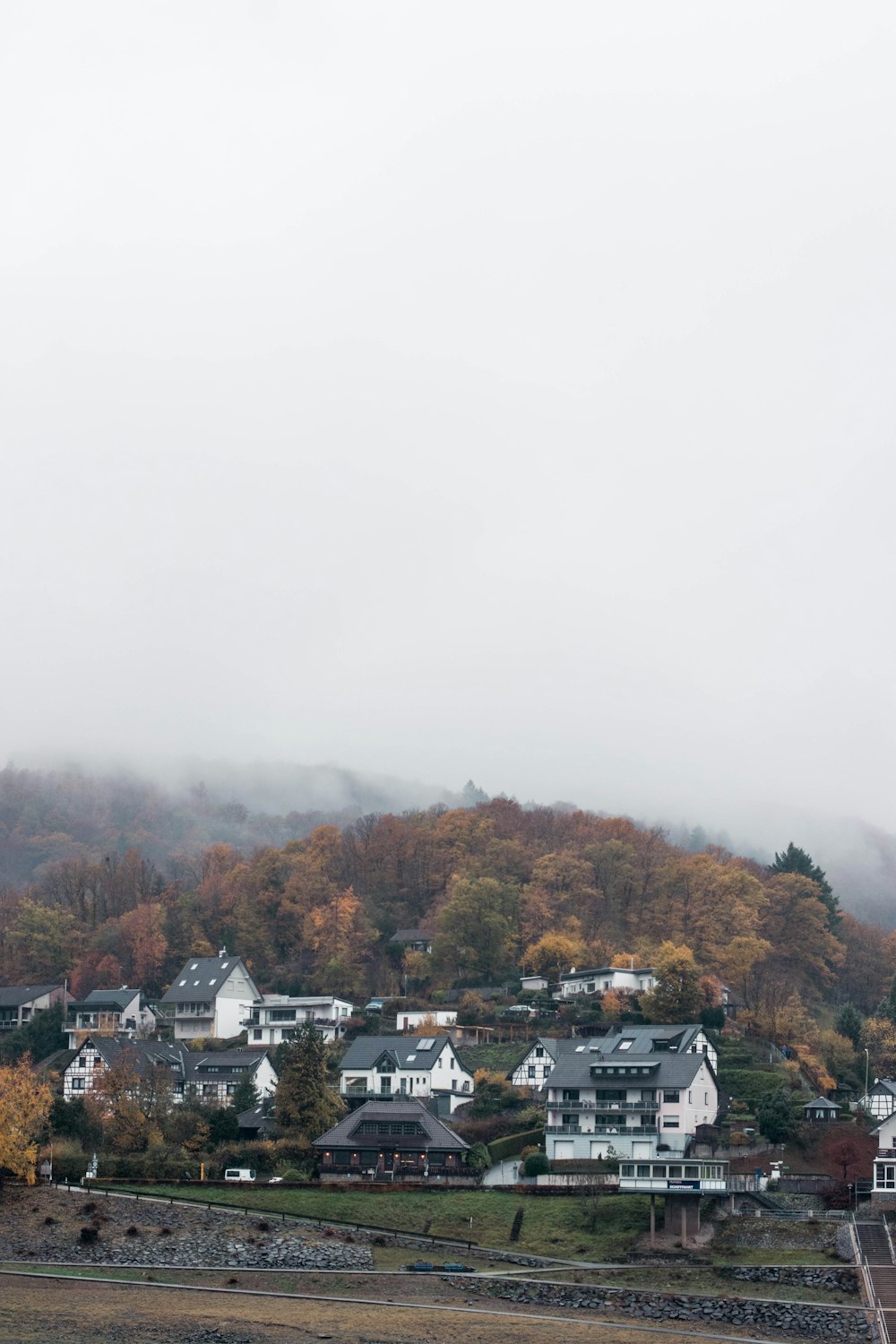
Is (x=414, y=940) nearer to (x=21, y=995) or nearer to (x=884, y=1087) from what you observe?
(x=21, y=995)

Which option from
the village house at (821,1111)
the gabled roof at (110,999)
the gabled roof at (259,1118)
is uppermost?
the gabled roof at (110,999)

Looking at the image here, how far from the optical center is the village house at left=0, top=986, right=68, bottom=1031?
11644 centimetres

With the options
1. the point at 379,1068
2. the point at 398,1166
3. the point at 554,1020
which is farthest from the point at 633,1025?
the point at 398,1166

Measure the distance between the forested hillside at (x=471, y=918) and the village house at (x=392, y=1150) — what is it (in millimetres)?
25509

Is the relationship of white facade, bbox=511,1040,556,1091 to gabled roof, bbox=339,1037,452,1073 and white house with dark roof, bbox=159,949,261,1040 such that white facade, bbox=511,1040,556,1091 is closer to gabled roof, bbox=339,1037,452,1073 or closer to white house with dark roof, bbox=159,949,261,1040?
gabled roof, bbox=339,1037,452,1073

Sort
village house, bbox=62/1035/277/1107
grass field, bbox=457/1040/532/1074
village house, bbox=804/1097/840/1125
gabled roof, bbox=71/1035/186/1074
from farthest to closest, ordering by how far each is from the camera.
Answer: grass field, bbox=457/1040/532/1074, gabled roof, bbox=71/1035/186/1074, village house, bbox=62/1035/277/1107, village house, bbox=804/1097/840/1125

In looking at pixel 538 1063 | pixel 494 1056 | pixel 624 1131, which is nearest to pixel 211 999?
pixel 494 1056

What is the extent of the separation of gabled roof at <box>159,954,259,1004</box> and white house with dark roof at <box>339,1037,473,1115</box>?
1829 cm

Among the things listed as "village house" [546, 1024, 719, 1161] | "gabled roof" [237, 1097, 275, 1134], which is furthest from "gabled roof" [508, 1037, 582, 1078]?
"gabled roof" [237, 1097, 275, 1134]

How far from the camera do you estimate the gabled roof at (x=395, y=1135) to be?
81.8m

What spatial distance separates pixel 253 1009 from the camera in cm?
11431

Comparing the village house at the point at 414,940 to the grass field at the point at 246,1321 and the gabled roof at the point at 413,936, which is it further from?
the grass field at the point at 246,1321

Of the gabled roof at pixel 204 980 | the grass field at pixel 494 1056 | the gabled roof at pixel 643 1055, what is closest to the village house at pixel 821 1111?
the gabled roof at pixel 643 1055

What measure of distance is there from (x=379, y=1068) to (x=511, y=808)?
46.3 meters
